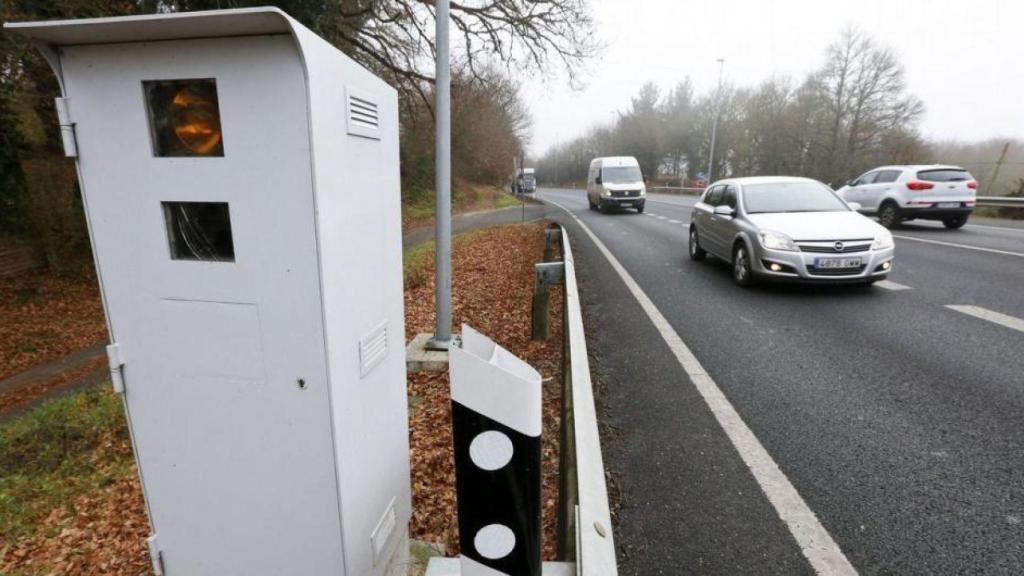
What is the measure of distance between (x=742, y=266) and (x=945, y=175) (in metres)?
10.5

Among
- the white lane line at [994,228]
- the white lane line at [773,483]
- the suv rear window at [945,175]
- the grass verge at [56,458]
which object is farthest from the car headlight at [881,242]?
the white lane line at [994,228]

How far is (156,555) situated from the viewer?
1.86 m

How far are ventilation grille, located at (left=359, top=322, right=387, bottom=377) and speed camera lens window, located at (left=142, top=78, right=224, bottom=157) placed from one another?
0.73m

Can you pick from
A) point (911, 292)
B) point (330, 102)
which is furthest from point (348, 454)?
point (911, 292)

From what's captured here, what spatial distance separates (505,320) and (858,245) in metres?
4.84

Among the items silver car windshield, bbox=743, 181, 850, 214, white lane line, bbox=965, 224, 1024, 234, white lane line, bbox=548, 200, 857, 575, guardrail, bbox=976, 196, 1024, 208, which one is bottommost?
white lane line, bbox=548, 200, 857, 575

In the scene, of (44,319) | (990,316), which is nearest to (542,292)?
(990,316)

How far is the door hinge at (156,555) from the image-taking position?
1.84 metres

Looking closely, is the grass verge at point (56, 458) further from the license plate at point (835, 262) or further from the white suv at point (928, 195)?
the white suv at point (928, 195)

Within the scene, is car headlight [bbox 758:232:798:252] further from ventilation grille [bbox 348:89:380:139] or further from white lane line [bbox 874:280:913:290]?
ventilation grille [bbox 348:89:380:139]

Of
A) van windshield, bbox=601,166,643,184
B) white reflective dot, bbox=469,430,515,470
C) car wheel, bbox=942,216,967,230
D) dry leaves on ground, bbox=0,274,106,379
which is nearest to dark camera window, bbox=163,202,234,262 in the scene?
white reflective dot, bbox=469,430,515,470

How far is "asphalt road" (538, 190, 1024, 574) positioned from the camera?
245 centimetres

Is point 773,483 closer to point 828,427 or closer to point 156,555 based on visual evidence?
point 828,427

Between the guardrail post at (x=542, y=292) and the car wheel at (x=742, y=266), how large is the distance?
3.74 metres
